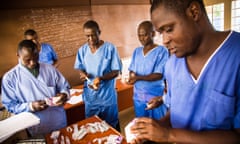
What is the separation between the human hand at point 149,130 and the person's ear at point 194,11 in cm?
43

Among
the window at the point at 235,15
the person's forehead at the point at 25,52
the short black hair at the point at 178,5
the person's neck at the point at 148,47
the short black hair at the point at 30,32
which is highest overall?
the window at the point at 235,15

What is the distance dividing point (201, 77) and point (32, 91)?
1.37m

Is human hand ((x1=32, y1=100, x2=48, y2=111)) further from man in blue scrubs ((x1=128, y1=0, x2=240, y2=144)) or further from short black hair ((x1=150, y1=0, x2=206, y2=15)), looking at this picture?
short black hair ((x1=150, y1=0, x2=206, y2=15))

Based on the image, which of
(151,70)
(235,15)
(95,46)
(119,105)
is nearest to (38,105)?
(95,46)

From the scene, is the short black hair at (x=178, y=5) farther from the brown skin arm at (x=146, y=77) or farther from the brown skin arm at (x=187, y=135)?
the brown skin arm at (x=146, y=77)

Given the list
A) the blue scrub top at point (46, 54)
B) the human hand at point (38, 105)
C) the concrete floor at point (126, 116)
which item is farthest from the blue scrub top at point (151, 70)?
the blue scrub top at point (46, 54)

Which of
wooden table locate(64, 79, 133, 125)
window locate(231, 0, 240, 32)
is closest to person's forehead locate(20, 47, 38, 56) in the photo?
wooden table locate(64, 79, 133, 125)

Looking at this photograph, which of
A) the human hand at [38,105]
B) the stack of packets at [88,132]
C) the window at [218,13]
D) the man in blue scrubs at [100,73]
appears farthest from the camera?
the window at [218,13]

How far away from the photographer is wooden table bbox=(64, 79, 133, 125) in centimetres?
263

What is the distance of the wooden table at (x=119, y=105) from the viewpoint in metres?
2.63

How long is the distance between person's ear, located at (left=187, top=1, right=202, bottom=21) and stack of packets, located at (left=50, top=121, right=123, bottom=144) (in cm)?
89

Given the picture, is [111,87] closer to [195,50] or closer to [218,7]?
[195,50]

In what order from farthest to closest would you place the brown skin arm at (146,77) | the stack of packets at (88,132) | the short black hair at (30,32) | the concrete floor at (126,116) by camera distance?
the concrete floor at (126,116), the short black hair at (30,32), the brown skin arm at (146,77), the stack of packets at (88,132)

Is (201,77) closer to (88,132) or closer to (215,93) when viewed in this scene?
(215,93)
